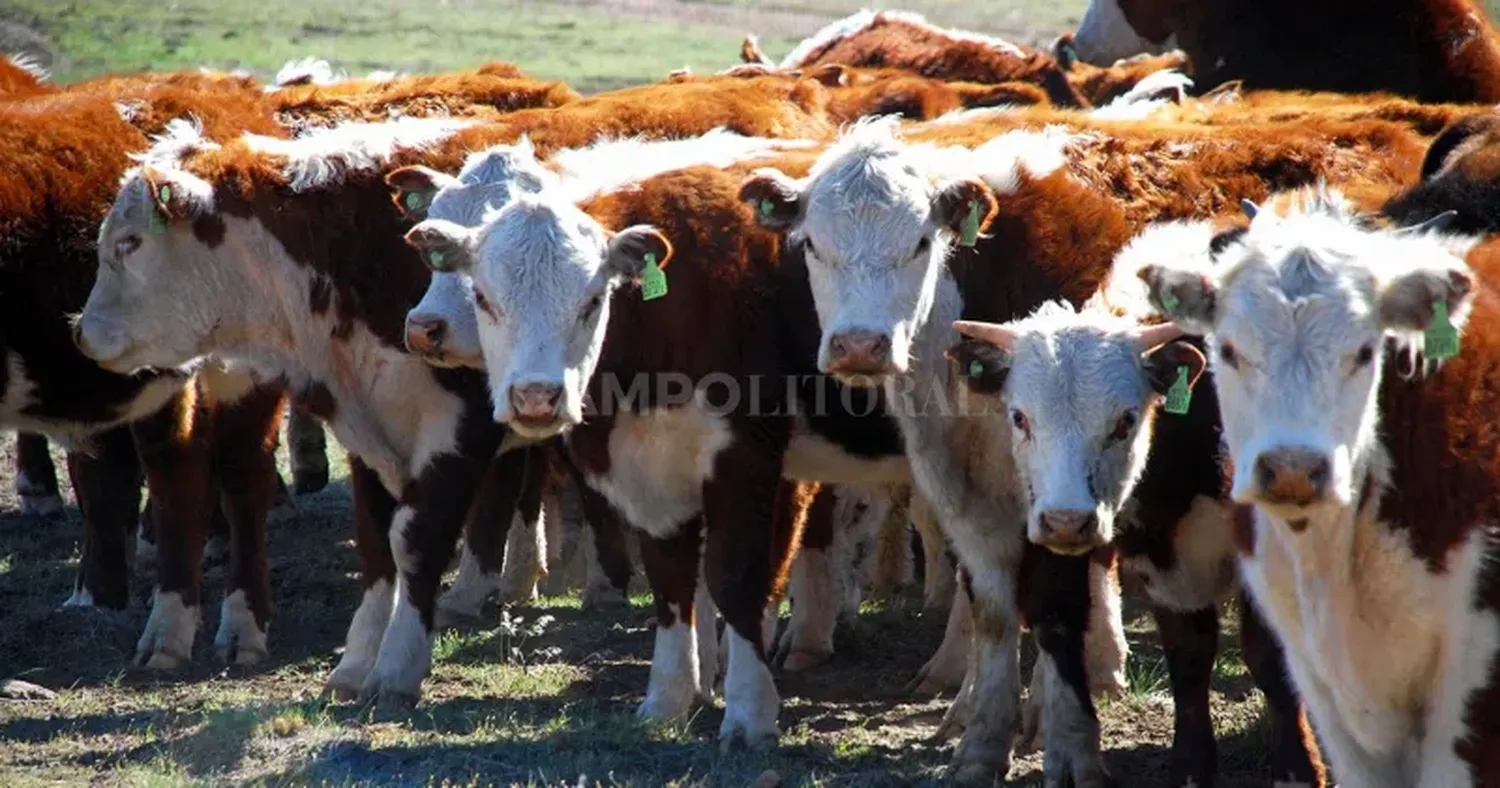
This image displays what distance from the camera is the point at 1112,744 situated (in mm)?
7707

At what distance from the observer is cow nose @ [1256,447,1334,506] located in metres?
4.89

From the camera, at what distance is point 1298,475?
4895 mm

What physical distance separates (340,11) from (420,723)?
141 ft

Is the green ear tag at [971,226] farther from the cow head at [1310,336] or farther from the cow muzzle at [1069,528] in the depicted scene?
the cow head at [1310,336]

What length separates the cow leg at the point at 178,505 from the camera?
925 centimetres

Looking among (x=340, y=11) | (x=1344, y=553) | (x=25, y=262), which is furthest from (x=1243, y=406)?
(x=340, y=11)

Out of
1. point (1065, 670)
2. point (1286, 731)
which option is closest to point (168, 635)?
point (1065, 670)

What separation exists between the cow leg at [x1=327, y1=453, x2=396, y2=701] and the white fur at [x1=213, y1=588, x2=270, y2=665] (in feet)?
2.29

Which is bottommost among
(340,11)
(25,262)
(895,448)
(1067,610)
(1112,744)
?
(1112,744)

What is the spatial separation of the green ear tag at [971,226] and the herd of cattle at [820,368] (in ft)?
0.06

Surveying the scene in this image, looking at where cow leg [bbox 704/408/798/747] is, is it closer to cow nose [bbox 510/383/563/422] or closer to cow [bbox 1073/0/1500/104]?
cow nose [bbox 510/383/563/422]

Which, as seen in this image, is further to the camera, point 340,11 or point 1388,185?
point 340,11

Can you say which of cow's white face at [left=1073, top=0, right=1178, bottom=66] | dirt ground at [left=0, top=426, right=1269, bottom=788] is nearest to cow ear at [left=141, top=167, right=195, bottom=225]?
dirt ground at [left=0, top=426, right=1269, bottom=788]

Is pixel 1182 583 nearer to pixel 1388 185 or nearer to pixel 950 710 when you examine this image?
pixel 950 710
